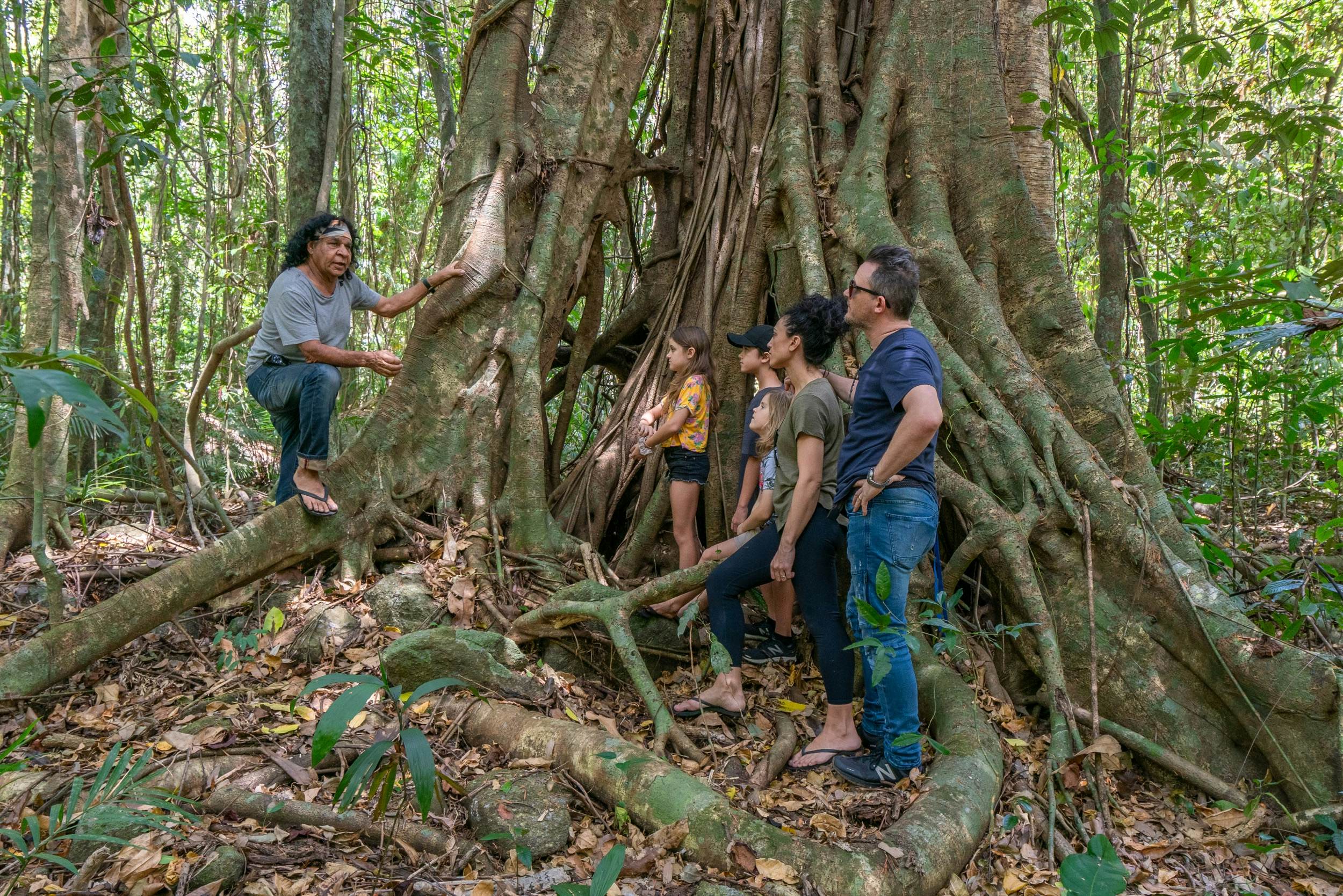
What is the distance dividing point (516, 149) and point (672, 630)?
3193 mm

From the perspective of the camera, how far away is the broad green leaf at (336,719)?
209cm

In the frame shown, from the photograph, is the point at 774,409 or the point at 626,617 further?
the point at 774,409

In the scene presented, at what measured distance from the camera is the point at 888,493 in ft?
10.6

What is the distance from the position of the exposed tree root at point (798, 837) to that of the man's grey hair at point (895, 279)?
1.66m

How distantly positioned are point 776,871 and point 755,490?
225 centimetres

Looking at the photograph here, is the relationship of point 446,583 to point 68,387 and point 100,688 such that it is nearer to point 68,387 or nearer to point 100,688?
point 100,688

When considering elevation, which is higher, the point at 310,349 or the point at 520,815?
the point at 310,349

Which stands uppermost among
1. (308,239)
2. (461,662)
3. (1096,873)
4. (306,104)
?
(306,104)

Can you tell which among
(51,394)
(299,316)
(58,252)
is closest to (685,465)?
(299,316)

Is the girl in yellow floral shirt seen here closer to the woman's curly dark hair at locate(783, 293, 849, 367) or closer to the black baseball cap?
the black baseball cap

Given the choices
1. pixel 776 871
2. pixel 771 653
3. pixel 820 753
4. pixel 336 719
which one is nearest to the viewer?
pixel 336 719

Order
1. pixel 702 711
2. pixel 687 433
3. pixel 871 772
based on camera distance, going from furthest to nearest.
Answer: pixel 687 433
pixel 702 711
pixel 871 772

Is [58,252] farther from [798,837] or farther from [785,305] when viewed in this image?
[798,837]

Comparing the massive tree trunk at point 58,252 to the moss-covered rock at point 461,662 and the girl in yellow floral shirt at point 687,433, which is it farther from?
the girl in yellow floral shirt at point 687,433
